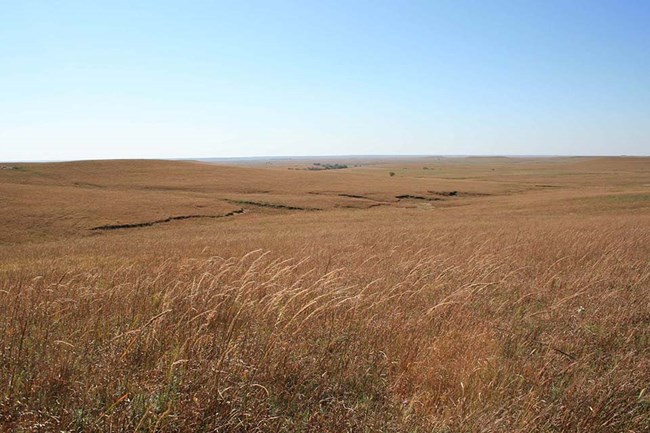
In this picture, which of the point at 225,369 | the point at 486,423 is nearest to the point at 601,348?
the point at 486,423

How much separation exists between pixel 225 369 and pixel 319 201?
147 ft

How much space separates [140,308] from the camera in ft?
13.4

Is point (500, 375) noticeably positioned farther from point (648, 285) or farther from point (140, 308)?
point (648, 285)

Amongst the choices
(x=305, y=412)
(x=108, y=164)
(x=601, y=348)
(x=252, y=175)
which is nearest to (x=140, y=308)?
(x=305, y=412)

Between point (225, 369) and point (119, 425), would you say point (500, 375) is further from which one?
point (119, 425)

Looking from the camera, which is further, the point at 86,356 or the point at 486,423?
the point at 86,356

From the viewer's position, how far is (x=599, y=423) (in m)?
2.67

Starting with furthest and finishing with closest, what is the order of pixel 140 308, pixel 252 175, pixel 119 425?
pixel 252 175 < pixel 140 308 < pixel 119 425

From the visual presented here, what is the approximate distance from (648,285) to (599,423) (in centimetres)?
412

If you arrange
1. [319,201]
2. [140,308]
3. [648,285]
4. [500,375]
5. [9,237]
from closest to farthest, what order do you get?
[500,375]
[140,308]
[648,285]
[9,237]
[319,201]

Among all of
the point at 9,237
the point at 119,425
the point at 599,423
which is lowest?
the point at 9,237

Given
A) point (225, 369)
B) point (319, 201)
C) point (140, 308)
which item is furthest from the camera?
point (319, 201)

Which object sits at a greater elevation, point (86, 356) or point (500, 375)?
point (86, 356)

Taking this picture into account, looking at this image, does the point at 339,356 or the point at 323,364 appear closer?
the point at 323,364
